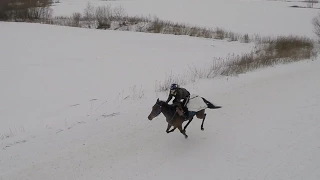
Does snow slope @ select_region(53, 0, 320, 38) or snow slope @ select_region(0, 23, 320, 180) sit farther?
snow slope @ select_region(53, 0, 320, 38)

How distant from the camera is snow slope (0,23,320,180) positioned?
19.9 ft

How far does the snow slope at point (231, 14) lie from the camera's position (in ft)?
112

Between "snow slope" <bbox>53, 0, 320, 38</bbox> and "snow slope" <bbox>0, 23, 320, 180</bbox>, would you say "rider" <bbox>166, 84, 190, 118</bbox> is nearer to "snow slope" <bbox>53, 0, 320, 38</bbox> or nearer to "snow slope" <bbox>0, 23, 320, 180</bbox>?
"snow slope" <bbox>0, 23, 320, 180</bbox>

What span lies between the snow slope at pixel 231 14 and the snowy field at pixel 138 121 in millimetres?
17786

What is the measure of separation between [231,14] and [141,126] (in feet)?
129

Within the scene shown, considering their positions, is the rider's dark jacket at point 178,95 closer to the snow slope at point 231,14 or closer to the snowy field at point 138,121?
the snowy field at point 138,121

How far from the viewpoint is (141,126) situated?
7.91 m

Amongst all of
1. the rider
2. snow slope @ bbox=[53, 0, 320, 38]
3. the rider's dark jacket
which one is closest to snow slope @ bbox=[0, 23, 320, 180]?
the rider

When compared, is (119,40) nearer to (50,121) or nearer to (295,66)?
(295,66)

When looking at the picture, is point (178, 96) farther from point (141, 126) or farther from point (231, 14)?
point (231, 14)

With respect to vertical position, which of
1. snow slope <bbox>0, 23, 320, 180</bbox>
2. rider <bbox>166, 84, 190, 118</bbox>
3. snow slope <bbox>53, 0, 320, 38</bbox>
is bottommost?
snow slope <bbox>0, 23, 320, 180</bbox>

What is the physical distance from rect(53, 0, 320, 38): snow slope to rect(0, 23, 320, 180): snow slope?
1883cm

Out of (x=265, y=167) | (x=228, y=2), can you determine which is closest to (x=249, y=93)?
(x=265, y=167)

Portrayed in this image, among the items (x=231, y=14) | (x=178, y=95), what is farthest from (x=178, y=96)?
(x=231, y=14)
